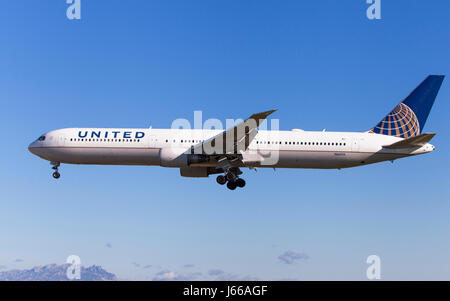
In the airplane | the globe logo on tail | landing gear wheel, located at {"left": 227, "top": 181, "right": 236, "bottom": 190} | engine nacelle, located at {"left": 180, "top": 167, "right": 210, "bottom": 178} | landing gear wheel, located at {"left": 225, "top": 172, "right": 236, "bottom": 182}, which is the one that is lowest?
landing gear wheel, located at {"left": 227, "top": 181, "right": 236, "bottom": 190}

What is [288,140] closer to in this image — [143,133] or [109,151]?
[143,133]

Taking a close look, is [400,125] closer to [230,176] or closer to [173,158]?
[230,176]

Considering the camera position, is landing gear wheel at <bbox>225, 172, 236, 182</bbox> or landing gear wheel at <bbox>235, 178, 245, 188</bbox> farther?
landing gear wheel at <bbox>235, 178, 245, 188</bbox>

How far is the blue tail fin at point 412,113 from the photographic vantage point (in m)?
39.5

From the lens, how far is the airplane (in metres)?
36.6

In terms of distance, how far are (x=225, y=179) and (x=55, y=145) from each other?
13007 millimetres

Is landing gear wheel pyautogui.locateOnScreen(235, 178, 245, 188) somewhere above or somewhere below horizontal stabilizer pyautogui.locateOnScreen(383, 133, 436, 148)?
below

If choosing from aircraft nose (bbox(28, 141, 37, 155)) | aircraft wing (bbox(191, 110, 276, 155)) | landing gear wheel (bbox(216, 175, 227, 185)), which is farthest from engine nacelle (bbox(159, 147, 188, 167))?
aircraft nose (bbox(28, 141, 37, 155))

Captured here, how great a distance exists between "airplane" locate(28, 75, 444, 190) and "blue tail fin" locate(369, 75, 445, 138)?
102 cm

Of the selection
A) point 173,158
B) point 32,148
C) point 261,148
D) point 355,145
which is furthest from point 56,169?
point 355,145

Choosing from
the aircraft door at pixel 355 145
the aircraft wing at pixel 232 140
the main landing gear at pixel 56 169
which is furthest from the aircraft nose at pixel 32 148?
the aircraft door at pixel 355 145

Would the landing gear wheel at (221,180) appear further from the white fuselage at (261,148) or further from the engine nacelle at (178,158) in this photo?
the engine nacelle at (178,158)

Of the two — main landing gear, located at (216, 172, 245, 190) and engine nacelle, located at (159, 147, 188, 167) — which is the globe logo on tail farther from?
engine nacelle, located at (159, 147, 188, 167)
